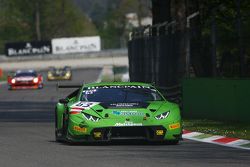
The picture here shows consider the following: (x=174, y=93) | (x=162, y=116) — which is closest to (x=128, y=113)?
(x=162, y=116)

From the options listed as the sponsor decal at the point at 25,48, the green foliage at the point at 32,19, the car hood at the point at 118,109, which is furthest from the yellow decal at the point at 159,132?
the green foliage at the point at 32,19

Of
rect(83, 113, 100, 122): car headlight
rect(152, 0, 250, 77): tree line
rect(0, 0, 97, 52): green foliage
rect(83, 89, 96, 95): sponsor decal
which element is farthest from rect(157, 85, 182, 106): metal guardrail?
rect(0, 0, 97, 52): green foliage

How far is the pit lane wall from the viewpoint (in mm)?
22422

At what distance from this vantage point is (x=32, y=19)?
6462 inches

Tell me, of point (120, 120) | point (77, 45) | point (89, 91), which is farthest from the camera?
point (77, 45)

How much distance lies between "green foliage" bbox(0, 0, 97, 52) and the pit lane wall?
128 metres

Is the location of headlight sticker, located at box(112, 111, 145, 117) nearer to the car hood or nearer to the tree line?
the car hood

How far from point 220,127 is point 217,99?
2.20 meters

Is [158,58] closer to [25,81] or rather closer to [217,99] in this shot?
[217,99]

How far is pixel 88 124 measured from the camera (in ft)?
54.4

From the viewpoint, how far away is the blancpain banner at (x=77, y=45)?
121 m

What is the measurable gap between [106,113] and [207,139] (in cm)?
283

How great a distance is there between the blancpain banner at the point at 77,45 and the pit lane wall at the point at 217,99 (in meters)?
95.5

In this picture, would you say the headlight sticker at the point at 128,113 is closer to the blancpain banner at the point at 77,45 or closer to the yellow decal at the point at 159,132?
the yellow decal at the point at 159,132
